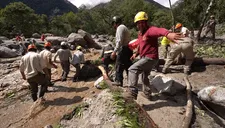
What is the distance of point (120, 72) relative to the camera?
6219 mm

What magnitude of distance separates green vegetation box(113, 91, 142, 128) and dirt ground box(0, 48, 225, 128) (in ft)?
2.28

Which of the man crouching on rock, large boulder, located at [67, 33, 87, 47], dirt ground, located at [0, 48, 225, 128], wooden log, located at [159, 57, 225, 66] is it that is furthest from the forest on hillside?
the man crouching on rock

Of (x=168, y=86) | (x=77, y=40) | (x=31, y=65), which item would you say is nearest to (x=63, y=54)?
(x=31, y=65)

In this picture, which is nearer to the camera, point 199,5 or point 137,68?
point 137,68

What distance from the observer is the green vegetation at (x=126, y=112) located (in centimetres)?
402

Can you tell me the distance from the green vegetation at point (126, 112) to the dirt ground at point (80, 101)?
0.70 m

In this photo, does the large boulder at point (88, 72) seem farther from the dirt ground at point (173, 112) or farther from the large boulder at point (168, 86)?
the dirt ground at point (173, 112)

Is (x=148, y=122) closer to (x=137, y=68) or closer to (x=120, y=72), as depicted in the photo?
(x=137, y=68)

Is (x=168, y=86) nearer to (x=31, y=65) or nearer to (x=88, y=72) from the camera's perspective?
(x=31, y=65)

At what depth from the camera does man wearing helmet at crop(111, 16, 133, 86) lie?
5.82 m

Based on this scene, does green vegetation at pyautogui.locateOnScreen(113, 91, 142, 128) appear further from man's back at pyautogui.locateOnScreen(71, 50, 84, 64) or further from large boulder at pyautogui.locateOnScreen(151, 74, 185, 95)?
man's back at pyautogui.locateOnScreen(71, 50, 84, 64)

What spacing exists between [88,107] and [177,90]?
2.35 m

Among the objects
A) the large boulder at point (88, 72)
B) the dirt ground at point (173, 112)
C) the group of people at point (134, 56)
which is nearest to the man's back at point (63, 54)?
the group of people at point (134, 56)

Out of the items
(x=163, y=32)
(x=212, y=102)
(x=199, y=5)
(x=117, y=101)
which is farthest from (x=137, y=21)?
(x=199, y=5)
